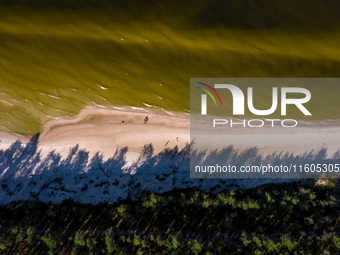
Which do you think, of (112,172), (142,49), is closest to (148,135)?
(112,172)

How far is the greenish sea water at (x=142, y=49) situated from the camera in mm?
14133

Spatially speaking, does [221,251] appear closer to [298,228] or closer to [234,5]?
[298,228]

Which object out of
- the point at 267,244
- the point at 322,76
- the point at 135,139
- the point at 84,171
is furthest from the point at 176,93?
the point at 267,244

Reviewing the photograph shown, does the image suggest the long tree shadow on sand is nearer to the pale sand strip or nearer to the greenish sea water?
the pale sand strip

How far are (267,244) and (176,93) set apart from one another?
411 inches

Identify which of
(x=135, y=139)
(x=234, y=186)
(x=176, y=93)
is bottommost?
(x=234, y=186)

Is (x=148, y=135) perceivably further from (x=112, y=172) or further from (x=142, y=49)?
(x=142, y=49)

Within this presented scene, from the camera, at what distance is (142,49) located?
1427 centimetres

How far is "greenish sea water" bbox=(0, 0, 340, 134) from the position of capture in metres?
14.1

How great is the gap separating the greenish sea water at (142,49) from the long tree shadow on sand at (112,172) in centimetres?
234

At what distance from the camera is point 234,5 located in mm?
14102

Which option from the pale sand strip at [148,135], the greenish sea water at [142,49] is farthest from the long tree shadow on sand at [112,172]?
the greenish sea water at [142,49]

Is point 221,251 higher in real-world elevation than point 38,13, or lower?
lower

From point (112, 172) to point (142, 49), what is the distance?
8107 millimetres
